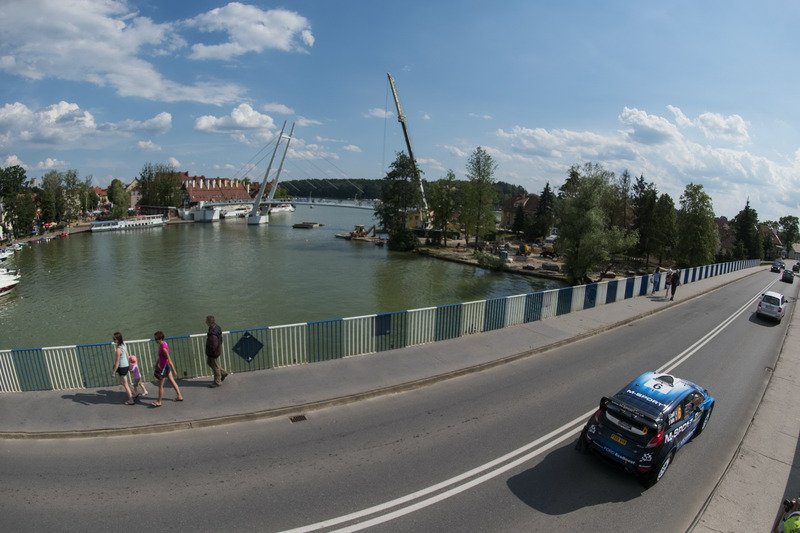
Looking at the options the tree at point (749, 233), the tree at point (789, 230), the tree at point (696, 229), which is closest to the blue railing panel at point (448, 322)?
the tree at point (696, 229)

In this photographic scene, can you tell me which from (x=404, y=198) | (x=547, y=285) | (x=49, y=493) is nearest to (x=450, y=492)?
(x=49, y=493)

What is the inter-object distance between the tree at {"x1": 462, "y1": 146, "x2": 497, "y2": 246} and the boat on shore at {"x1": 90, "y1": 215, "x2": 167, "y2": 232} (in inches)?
2590

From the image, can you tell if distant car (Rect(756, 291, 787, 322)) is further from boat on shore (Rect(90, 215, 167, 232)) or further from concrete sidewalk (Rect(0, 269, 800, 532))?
boat on shore (Rect(90, 215, 167, 232))

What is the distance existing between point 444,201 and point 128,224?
207ft

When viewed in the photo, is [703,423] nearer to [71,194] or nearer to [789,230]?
[71,194]

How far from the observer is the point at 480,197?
55250 mm

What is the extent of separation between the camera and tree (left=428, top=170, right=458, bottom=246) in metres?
58.7

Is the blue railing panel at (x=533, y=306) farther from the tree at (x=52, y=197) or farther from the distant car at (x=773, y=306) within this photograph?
the tree at (x=52, y=197)

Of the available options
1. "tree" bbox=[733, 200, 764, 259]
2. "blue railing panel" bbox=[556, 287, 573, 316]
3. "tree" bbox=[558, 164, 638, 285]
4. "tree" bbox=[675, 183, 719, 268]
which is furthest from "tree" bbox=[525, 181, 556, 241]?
"blue railing panel" bbox=[556, 287, 573, 316]

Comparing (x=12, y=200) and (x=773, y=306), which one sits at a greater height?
(x=12, y=200)

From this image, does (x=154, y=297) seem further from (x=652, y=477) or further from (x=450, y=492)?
(x=652, y=477)

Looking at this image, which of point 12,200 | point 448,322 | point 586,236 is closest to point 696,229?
point 586,236

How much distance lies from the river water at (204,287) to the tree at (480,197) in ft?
30.0

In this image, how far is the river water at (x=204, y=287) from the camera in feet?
72.0
